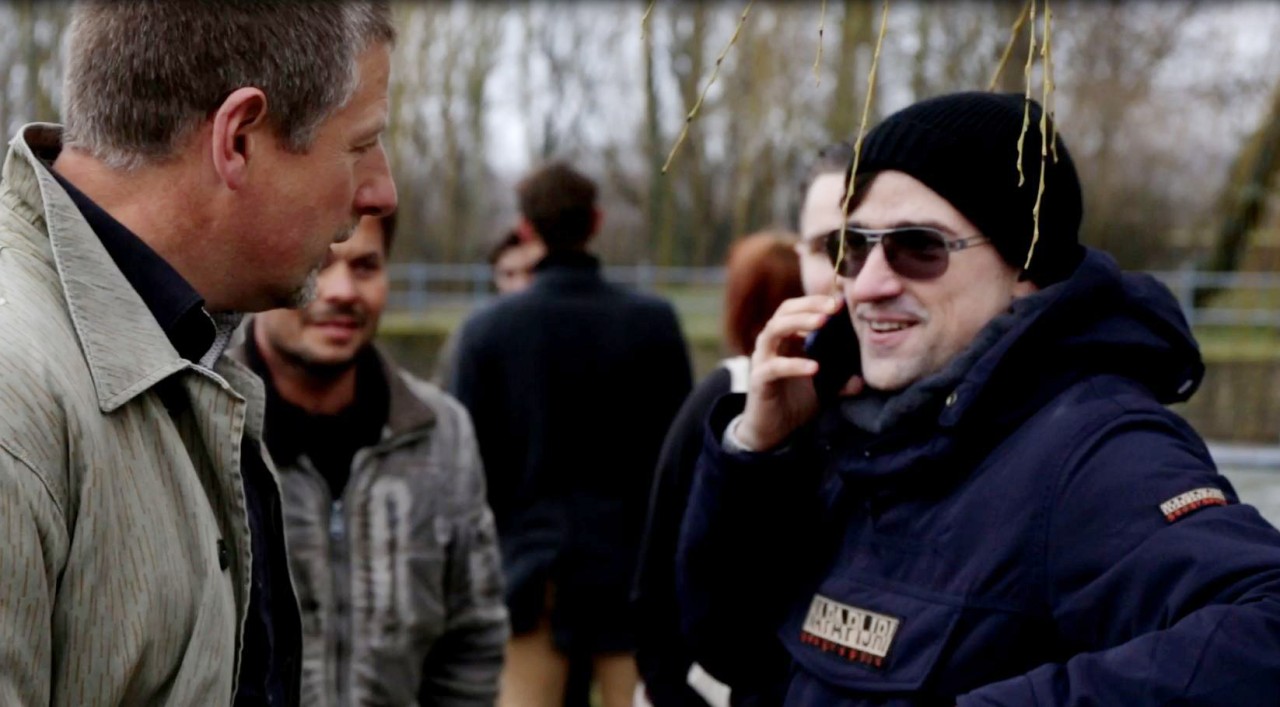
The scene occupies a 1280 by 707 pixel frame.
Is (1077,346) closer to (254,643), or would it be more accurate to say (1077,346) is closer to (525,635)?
(254,643)

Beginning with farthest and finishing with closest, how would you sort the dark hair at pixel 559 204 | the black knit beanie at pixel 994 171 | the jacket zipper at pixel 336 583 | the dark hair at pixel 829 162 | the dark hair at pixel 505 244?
the dark hair at pixel 505 244
the dark hair at pixel 559 204
the dark hair at pixel 829 162
the jacket zipper at pixel 336 583
the black knit beanie at pixel 994 171

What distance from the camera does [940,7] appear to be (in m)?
15.6

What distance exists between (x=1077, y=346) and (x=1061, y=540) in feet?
0.97

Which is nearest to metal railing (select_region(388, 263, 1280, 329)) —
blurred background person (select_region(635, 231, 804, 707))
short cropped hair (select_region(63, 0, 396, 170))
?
blurred background person (select_region(635, 231, 804, 707))

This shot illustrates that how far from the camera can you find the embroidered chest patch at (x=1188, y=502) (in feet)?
5.81

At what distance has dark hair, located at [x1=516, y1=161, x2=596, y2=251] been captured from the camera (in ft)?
15.9

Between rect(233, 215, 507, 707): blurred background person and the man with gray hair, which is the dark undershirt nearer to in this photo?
rect(233, 215, 507, 707): blurred background person

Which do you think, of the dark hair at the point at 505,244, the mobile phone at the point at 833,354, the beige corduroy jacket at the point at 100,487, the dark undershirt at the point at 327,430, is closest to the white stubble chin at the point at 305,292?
the beige corduroy jacket at the point at 100,487

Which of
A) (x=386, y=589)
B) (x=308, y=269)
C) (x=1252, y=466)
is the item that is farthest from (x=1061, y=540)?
(x=1252, y=466)

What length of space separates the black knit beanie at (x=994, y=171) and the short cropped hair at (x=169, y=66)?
89 cm

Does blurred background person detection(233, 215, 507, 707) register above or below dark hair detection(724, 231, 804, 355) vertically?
below

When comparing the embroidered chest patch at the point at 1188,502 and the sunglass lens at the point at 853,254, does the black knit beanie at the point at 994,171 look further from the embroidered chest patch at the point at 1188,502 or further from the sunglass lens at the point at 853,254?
the embroidered chest patch at the point at 1188,502

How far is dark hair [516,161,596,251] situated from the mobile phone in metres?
2.55

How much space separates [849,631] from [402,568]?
1382 millimetres
